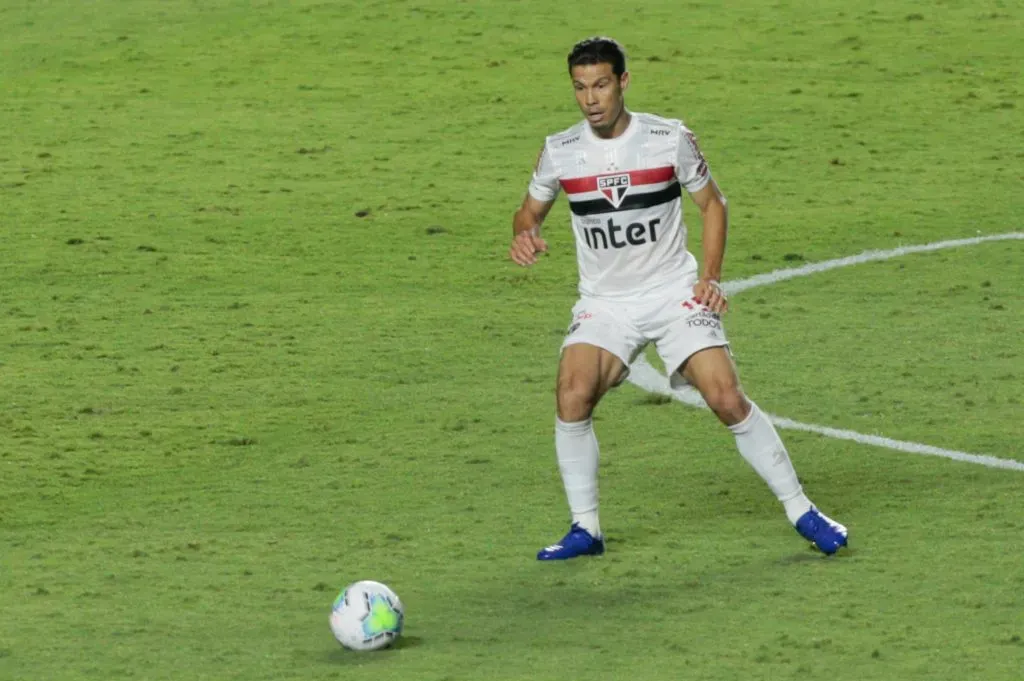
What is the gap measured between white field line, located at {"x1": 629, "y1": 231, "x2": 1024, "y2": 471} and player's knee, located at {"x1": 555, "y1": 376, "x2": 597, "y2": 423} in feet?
1.06

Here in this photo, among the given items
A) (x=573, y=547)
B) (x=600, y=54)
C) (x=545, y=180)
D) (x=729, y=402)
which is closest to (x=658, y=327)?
(x=729, y=402)

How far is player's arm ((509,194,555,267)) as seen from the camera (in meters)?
7.08

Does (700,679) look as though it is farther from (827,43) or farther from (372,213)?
(827,43)

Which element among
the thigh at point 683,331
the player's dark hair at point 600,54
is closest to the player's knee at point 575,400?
the thigh at point 683,331

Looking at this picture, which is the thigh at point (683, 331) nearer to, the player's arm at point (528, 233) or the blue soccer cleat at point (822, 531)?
the player's arm at point (528, 233)

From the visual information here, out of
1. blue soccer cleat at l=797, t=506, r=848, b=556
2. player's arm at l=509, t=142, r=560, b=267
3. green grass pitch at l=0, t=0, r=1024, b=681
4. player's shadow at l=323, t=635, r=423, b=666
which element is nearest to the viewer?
player's shadow at l=323, t=635, r=423, b=666

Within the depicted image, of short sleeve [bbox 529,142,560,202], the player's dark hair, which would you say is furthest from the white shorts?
the player's dark hair

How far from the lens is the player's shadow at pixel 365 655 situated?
6016mm

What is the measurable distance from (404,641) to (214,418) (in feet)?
10.1

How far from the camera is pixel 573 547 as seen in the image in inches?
275

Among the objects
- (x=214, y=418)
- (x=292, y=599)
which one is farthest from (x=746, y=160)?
(x=292, y=599)

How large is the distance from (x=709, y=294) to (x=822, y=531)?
0.81 meters

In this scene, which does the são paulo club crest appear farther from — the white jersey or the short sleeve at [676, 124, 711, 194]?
the short sleeve at [676, 124, 711, 194]

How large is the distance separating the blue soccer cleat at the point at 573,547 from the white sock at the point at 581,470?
0.03 metres
